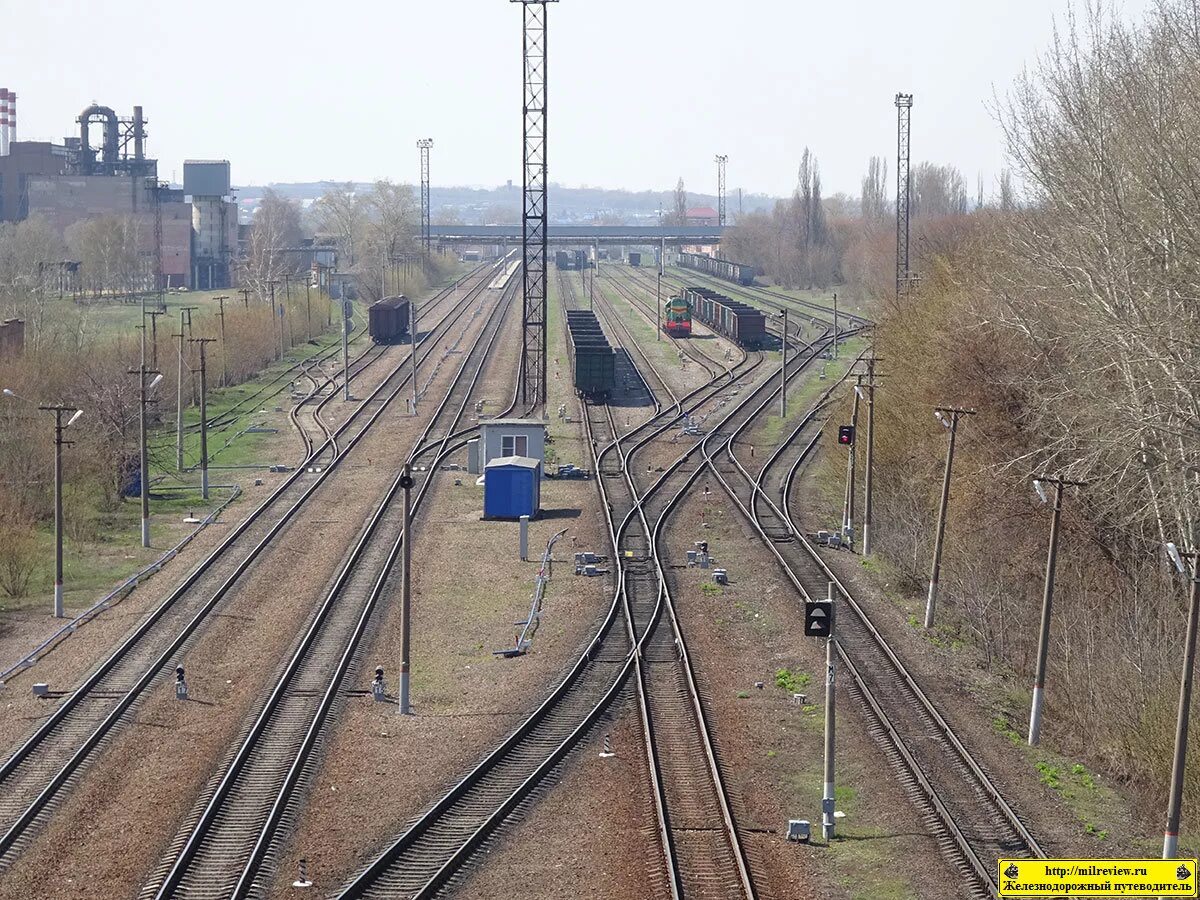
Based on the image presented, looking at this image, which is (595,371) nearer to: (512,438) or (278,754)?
(512,438)

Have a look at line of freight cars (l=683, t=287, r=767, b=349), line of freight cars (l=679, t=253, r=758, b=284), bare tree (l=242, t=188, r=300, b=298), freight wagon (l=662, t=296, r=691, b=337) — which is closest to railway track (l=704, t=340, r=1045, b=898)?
line of freight cars (l=683, t=287, r=767, b=349)

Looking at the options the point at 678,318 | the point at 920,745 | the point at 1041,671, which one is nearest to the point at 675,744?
the point at 920,745

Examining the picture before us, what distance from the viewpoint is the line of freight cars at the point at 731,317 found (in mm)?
74000

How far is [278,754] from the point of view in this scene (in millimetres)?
19453

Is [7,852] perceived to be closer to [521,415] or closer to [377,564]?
[377,564]

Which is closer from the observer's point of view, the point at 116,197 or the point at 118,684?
the point at 118,684

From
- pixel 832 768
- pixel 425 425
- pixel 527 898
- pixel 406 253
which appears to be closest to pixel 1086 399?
pixel 832 768

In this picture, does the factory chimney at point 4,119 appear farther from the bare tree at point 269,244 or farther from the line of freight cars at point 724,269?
the line of freight cars at point 724,269

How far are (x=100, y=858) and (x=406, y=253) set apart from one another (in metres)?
111

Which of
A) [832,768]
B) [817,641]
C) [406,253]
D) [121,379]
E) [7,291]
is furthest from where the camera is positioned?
[406,253]

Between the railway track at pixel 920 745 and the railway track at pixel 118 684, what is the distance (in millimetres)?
9977

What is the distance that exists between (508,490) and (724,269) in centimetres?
10811

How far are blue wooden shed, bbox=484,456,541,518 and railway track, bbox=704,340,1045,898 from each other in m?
5.56

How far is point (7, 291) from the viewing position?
65375mm
